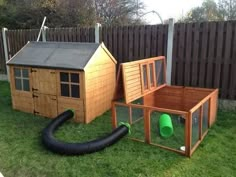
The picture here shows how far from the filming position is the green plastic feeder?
444 centimetres

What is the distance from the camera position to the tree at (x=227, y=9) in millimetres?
19219

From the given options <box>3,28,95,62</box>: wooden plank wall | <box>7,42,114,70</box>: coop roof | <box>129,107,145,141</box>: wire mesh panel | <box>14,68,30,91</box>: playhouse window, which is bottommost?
<box>129,107,145,141</box>: wire mesh panel

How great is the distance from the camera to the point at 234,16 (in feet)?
61.6

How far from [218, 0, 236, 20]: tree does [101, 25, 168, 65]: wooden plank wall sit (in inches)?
583

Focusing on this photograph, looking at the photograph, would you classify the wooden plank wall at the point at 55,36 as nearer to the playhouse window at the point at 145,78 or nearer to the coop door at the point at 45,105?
the coop door at the point at 45,105

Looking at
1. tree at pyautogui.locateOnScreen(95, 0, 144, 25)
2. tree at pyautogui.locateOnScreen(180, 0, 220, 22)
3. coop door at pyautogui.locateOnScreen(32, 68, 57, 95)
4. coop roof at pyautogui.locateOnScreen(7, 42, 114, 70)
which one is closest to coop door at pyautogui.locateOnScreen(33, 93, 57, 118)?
coop door at pyautogui.locateOnScreen(32, 68, 57, 95)

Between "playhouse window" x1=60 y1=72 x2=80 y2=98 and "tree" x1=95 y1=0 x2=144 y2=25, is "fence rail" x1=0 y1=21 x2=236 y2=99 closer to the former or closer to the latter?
"playhouse window" x1=60 y1=72 x2=80 y2=98

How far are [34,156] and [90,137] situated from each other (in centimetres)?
107

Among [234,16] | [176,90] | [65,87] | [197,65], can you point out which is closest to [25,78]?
[65,87]

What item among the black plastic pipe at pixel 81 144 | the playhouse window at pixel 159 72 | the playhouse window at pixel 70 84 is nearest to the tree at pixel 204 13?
the playhouse window at pixel 159 72

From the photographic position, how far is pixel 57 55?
18.6 feet

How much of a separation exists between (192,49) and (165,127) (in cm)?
243

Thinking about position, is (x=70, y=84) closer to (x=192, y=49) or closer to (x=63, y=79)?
(x=63, y=79)

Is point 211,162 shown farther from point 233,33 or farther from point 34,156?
point 233,33
